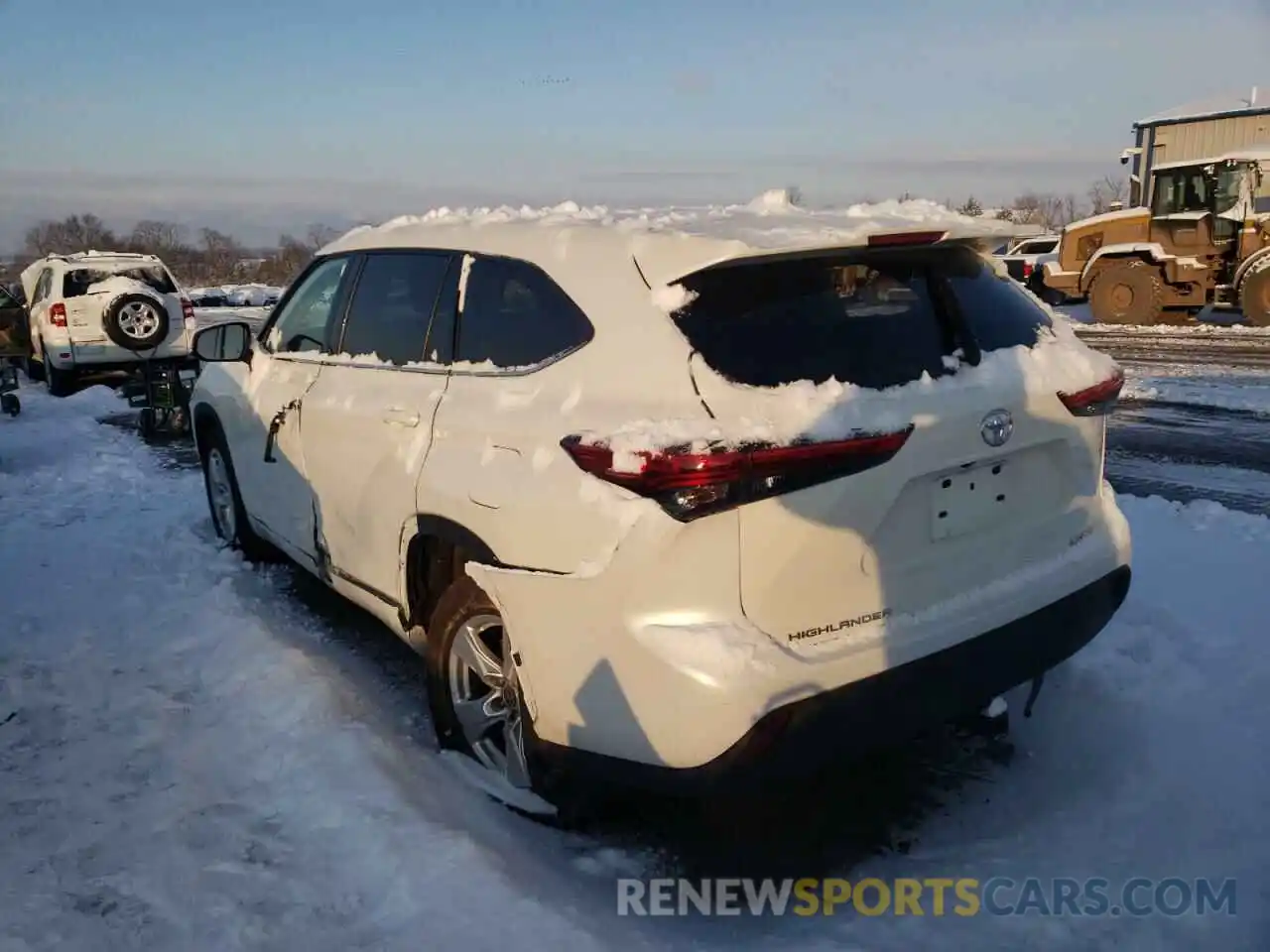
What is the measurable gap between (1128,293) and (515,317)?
1790cm

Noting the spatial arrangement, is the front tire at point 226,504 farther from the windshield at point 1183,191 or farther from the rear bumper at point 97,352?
the windshield at point 1183,191

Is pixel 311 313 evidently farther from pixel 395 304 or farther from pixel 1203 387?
pixel 1203 387

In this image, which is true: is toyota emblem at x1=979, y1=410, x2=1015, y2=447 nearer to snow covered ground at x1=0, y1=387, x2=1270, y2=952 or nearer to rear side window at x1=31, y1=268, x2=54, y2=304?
snow covered ground at x1=0, y1=387, x2=1270, y2=952

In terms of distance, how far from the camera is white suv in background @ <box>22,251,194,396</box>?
1213 centimetres

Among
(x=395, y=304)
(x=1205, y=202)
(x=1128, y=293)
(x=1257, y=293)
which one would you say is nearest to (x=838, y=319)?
(x=395, y=304)

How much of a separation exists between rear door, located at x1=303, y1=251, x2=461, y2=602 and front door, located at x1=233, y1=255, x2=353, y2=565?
0.16 meters

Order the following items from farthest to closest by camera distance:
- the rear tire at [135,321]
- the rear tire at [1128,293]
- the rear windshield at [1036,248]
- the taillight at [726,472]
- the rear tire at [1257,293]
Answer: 1. the rear windshield at [1036,248]
2. the rear tire at [1128,293]
3. the rear tire at [1257,293]
4. the rear tire at [135,321]
5. the taillight at [726,472]

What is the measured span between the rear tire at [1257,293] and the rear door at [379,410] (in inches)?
669

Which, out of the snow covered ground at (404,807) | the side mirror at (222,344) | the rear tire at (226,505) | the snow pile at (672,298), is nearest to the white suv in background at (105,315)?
the rear tire at (226,505)

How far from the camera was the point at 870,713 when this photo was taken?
259 cm

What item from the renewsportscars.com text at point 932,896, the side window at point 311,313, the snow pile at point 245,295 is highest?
the side window at point 311,313

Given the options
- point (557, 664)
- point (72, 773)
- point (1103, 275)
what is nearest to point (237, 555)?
point (72, 773)

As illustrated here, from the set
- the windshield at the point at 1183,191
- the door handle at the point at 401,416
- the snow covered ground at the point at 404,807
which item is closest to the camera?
the snow covered ground at the point at 404,807

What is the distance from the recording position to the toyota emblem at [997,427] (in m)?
2.72
